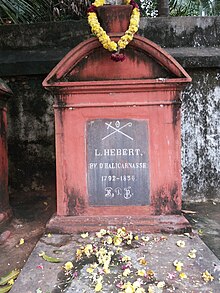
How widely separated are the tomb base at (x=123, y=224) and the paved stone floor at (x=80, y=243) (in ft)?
Result: 0.33

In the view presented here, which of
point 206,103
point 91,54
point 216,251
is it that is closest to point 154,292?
point 216,251

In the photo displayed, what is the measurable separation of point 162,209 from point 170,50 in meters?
2.25

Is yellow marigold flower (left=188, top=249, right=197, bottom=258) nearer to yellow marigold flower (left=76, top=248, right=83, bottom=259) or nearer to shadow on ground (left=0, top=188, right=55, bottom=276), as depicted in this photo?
yellow marigold flower (left=76, top=248, right=83, bottom=259)

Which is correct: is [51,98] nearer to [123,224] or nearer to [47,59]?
[47,59]

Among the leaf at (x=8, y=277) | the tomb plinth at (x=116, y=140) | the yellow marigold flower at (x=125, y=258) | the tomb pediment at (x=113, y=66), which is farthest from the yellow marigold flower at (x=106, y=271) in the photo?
the tomb pediment at (x=113, y=66)

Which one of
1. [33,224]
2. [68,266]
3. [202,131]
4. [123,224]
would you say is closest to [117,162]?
[123,224]

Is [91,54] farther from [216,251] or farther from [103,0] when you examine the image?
[216,251]

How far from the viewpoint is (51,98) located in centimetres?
430

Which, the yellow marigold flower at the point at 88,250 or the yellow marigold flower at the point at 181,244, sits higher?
the yellow marigold flower at the point at 88,250

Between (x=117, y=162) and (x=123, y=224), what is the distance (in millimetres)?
515

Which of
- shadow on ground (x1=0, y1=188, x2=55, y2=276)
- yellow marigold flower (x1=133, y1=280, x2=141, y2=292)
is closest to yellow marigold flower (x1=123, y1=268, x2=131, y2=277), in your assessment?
yellow marigold flower (x1=133, y1=280, x2=141, y2=292)

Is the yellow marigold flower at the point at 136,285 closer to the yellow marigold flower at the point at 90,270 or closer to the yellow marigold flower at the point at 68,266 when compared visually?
the yellow marigold flower at the point at 90,270

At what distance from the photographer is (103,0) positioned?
9.45 feet

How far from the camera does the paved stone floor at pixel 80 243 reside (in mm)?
1912
